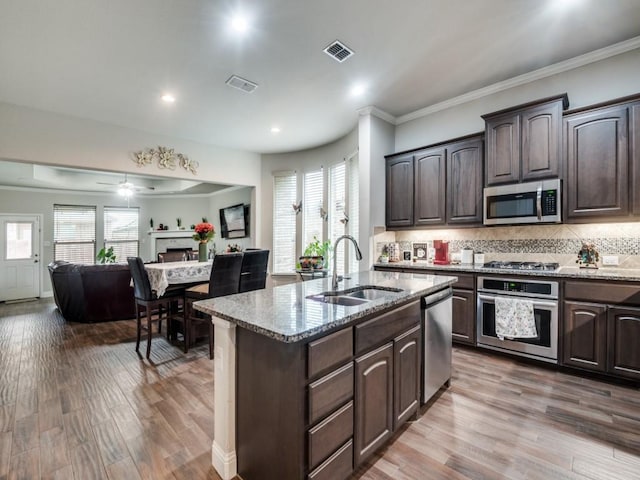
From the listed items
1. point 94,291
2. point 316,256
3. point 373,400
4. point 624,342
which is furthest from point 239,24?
point 94,291

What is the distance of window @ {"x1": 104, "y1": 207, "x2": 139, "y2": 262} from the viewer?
8.37 meters

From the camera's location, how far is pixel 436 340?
232 cm

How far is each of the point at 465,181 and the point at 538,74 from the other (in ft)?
4.33

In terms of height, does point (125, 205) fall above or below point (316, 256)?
above

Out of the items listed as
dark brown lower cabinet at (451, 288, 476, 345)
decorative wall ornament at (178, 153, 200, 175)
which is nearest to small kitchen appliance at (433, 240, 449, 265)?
dark brown lower cabinet at (451, 288, 476, 345)

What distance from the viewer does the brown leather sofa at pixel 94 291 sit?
4816 millimetres

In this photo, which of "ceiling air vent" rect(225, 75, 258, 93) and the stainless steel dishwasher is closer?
the stainless steel dishwasher

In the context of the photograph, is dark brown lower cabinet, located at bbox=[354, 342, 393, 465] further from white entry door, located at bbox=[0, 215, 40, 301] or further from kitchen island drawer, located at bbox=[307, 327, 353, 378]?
white entry door, located at bbox=[0, 215, 40, 301]

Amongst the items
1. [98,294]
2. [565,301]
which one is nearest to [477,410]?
[565,301]

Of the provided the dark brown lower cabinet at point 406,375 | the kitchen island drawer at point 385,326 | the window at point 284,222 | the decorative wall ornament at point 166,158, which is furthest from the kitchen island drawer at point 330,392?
the decorative wall ornament at point 166,158

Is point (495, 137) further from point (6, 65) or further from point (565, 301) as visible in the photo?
point (6, 65)

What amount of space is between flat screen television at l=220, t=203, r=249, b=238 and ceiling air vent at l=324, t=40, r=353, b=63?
454 centimetres

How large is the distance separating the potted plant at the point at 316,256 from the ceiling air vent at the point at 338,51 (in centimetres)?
265

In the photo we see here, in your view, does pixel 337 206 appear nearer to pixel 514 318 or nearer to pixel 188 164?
pixel 188 164
